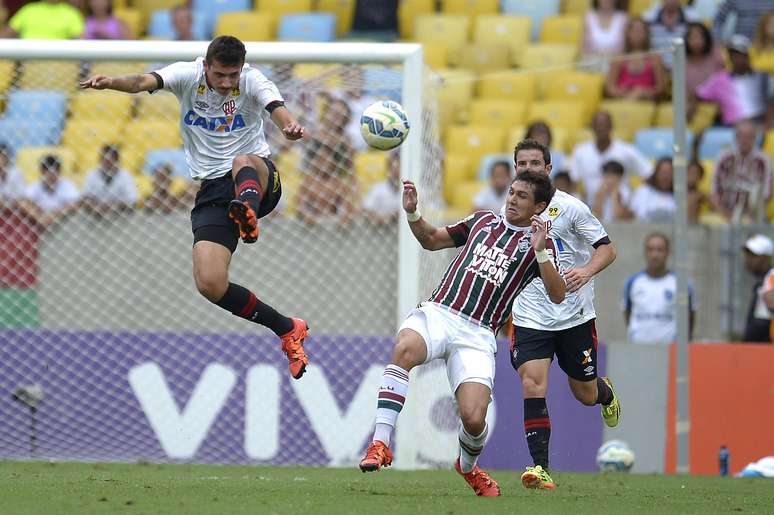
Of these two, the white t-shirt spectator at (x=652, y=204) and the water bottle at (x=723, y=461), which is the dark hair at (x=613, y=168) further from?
the water bottle at (x=723, y=461)

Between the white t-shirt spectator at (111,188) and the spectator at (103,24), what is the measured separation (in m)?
3.82

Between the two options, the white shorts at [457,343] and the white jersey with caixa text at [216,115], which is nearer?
the white shorts at [457,343]

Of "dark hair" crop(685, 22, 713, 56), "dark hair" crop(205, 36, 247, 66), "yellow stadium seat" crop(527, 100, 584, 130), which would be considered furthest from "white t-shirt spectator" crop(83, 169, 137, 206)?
"dark hair" crop(685, 22, 713, 56)

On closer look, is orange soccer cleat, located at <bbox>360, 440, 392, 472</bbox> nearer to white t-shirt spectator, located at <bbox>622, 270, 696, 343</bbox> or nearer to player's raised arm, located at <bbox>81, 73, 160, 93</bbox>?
player's raised arm, located at <bbox>81, 73, 160, 93</bbox>

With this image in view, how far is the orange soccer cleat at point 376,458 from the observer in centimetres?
788

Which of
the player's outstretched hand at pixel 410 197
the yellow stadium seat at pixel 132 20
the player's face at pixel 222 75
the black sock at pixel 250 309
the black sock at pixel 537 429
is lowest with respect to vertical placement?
the black sock at pixel 537 429

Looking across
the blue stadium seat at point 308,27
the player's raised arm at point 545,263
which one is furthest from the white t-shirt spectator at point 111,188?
the player's raised arm at point 545,263

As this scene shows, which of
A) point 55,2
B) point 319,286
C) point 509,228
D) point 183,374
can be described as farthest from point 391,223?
point 55,2

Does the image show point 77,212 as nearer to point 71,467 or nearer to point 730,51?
point 71,467

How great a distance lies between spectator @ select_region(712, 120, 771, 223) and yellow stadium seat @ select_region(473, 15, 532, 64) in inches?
140

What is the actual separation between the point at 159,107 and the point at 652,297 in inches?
197

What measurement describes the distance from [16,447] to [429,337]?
18.4ft

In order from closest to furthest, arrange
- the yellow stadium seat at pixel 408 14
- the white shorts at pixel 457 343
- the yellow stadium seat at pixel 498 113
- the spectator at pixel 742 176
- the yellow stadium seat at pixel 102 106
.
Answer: the white shorts at pixel 457 343 → the yellow stadium seat at pixel 102 106 → the spectator at pixel 742 176 → the yellow stadium seat at pixel 498 113 → the yellow stadium seat at pixel 408 14

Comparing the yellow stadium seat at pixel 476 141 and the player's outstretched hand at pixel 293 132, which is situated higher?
the yellow stadium seat at pixel 476 141
